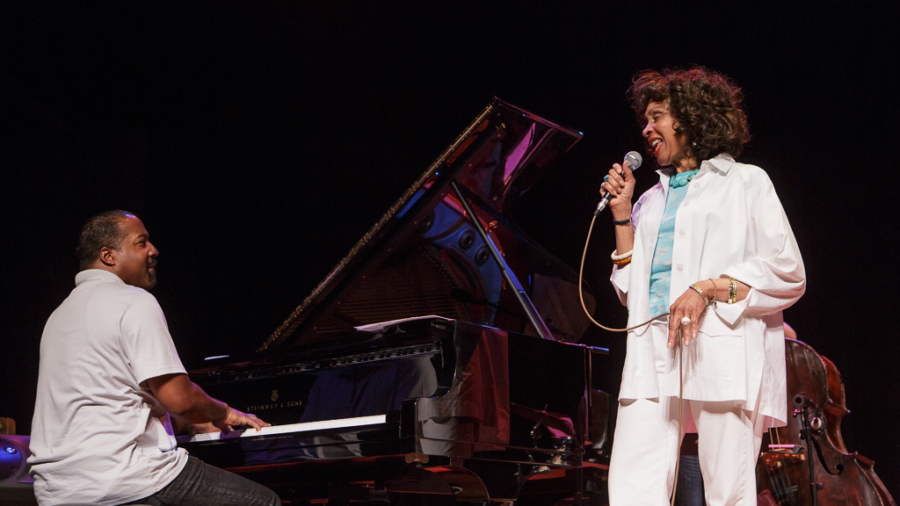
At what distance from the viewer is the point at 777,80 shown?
4430 mm

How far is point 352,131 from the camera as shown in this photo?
609 centimetres

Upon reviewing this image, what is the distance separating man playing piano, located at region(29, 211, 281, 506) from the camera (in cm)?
227

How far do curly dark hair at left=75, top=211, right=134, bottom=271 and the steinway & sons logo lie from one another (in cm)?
97

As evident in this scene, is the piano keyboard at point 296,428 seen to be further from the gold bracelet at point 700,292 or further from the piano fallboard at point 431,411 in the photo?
the gold bracelet at point 700,292

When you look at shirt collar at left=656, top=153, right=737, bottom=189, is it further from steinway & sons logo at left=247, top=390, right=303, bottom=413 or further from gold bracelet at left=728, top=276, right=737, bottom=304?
steinway & sons logo at left=247, top=390, right=303, bottom=413

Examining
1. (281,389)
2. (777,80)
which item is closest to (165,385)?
(281,389)

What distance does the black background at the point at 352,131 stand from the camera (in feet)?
14.0

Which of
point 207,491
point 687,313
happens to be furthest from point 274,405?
point 687,313

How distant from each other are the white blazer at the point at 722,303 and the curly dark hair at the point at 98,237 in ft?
5.62

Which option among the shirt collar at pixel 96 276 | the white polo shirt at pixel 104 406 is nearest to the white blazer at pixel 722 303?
the white polo shirt at pixel 104 406

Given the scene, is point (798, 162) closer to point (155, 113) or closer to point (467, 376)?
point (467, 376)

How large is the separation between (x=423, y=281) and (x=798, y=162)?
2284 millimetres

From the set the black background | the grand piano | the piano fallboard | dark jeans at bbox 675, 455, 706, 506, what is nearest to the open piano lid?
the grand piano

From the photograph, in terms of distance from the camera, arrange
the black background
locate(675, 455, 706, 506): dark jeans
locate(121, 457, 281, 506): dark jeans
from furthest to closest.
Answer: the black background, locate(675, 455, 706, 506): dark jeans, locate(121, 457, 281, 506): dark jeans
